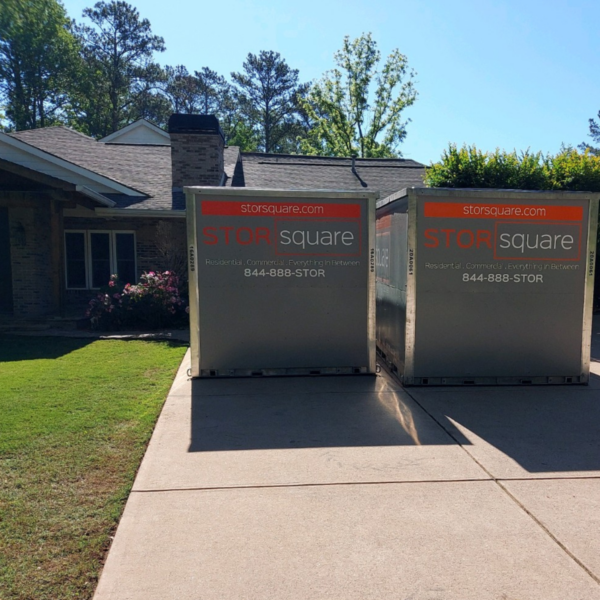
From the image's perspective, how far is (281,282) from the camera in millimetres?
6867

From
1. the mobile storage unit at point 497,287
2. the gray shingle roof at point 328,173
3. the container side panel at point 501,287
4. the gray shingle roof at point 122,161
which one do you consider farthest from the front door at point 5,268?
the container side panel at point 501,287

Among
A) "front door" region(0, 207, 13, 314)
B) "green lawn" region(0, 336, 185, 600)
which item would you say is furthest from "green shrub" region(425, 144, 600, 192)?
"front door" region(0, 207, 13, 314)

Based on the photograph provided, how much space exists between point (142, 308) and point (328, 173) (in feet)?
27.6

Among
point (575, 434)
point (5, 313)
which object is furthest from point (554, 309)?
point (5, 313)

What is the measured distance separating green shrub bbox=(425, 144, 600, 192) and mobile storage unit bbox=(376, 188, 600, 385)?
5.41m

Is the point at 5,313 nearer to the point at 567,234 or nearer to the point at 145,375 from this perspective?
the point at 145,375

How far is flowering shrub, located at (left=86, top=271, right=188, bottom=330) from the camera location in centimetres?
1135

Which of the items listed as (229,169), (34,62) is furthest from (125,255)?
(34,62)

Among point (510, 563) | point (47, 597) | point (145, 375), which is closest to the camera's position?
point (47, 597)

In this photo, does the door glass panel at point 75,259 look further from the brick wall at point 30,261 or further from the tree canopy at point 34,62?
the tree canopy at point 34,62

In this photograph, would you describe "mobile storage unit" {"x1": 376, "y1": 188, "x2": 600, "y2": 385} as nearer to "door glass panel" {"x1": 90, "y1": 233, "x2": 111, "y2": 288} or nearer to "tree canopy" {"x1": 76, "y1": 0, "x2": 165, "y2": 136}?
"door glass panel" {"x1": 90, "y1": 233, "x2": 111, "y2": 288}

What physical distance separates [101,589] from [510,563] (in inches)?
84.6

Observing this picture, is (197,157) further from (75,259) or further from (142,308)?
(142,308)

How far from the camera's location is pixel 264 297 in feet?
22.5
